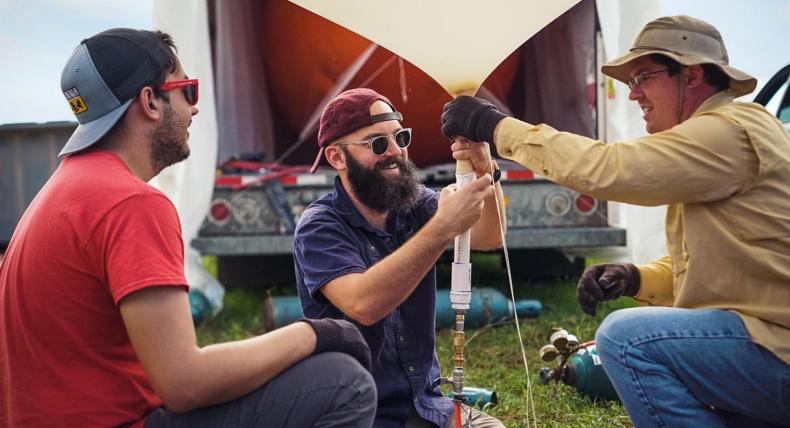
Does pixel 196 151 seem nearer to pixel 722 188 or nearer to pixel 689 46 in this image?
pixel 689 46

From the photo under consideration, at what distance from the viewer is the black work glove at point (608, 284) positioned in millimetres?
2713

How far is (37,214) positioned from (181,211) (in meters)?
3.90

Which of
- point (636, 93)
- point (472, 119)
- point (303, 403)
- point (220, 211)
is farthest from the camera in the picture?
point (220, 211)

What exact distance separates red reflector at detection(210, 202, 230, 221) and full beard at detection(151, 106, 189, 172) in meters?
3.85

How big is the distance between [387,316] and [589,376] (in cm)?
153

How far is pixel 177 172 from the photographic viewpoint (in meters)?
5.79

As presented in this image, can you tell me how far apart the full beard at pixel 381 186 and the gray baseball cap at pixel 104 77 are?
0.86m

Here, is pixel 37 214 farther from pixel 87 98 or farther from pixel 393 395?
pixel 393 395

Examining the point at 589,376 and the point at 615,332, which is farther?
the point at 589,376

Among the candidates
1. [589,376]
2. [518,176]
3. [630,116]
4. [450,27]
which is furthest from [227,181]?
[450,27]

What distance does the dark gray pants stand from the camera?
199cm

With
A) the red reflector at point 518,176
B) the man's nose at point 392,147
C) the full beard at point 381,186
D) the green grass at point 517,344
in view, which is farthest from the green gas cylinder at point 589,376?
the red reflector at point 518,176

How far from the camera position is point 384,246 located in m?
2.82

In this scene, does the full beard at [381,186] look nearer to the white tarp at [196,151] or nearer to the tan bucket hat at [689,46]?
the tan bucket hat at [689,46]
